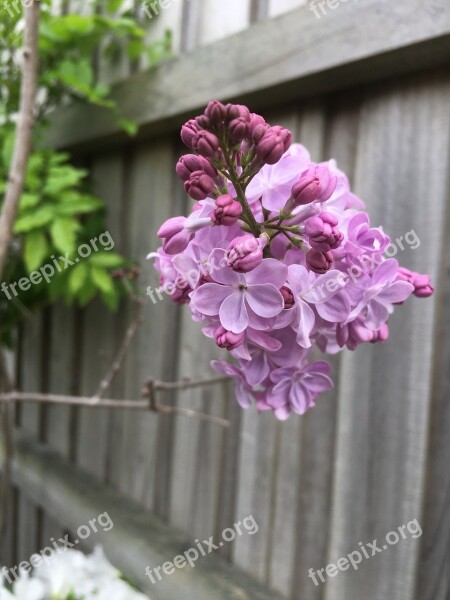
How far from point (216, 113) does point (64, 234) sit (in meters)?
0.84

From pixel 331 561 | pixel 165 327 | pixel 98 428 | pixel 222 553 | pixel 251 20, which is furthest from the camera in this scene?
pixel 98 428

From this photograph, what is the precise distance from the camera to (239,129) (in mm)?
493

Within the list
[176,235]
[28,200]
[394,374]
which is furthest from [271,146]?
[28,200]

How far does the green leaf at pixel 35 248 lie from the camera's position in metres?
1.28

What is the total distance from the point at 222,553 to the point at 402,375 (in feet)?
2.22

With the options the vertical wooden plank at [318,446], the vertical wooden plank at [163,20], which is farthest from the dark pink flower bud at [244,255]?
the vertical wooden plank at [163,20]

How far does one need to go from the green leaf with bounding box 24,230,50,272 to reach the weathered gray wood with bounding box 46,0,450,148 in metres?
0.39

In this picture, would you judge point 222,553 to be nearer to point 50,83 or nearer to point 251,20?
point 251,20

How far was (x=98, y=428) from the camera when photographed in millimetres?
1723

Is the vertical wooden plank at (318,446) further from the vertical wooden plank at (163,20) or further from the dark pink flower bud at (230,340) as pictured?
the dark pink flower bud at (230,340)

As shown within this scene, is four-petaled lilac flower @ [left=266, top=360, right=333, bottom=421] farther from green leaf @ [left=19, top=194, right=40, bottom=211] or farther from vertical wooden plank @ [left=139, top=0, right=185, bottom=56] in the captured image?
vertical wooden plank @ [left=139, top=0, right=185, bottom=56]

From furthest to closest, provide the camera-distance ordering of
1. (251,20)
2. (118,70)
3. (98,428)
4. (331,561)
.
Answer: (98,428) < (118,70) < (251,20) < (331,561)

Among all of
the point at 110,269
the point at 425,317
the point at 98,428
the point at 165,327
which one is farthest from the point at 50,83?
the point at 425,317

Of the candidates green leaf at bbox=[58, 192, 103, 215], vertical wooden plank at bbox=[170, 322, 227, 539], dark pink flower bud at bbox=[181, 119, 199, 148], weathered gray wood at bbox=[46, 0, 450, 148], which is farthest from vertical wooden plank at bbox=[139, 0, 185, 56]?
dark pink flower bud at bbox=[181, 119, 199, 148]
